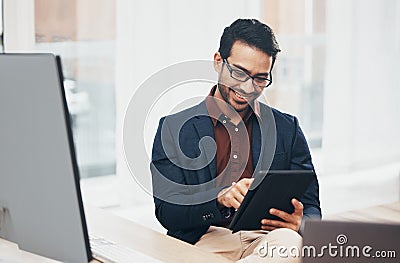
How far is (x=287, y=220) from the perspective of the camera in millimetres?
2127

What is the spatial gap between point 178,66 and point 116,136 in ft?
3.54

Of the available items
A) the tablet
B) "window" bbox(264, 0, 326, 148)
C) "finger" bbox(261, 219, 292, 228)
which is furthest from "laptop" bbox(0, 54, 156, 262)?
"window" bbox(264, 0, 326, 148)

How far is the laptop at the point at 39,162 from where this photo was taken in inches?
45.3

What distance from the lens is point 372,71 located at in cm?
447

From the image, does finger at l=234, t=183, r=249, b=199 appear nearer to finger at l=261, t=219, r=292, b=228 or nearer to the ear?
finger at l=261, t=219, r=292, b=228

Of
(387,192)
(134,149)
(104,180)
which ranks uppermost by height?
(134,149)

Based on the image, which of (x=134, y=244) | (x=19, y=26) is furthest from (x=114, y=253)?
(x=19, y=26)

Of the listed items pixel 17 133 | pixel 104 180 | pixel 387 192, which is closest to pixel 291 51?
pixel 387 192

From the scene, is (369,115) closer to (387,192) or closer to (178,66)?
(387,192)

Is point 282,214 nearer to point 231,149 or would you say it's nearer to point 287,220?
point 287,220

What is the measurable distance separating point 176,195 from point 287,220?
1.09 feet

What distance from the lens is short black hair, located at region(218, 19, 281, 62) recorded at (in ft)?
7.41

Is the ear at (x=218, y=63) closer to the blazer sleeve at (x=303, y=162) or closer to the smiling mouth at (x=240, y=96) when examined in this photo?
the smiling mouth at (x=240, y=96)

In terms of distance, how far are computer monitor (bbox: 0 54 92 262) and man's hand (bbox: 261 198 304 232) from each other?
2.96 ft
